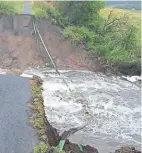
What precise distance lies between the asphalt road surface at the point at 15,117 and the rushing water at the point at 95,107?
2612mm

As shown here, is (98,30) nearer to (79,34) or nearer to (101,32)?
(101,32)

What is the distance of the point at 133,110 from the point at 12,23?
9.62 metres

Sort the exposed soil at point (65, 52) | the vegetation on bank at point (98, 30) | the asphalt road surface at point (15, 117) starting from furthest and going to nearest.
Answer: the vegetation on bank at point (98, 30)
the exposed soil at point (65, 52)
the asphalt road surface at point (15, 117)

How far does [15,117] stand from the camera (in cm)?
1034

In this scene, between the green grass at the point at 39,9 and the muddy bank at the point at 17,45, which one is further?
the green grass at the point at 39,9

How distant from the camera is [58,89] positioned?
60.5 feet

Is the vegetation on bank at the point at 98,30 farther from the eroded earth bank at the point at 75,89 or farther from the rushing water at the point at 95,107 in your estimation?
the rushing water at the point at 95,107

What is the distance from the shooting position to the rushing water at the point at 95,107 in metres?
14.3

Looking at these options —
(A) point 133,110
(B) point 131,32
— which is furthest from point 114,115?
(B) point 131,32

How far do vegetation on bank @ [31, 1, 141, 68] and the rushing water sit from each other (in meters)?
1.73

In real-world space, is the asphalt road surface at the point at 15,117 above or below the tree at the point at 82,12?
above

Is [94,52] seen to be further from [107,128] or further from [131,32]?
[107,128]

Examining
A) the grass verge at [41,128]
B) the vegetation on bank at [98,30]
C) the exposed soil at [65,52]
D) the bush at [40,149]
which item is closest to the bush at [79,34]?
the vegetation on bank at [98,30]

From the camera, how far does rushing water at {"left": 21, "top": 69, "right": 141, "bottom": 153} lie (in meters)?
14.3
